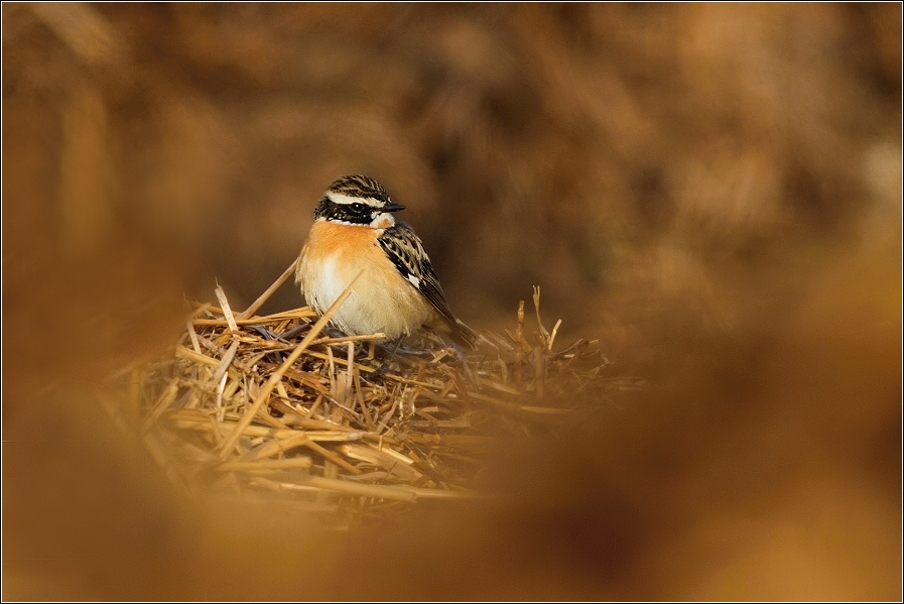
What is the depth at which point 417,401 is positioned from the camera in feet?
7.83

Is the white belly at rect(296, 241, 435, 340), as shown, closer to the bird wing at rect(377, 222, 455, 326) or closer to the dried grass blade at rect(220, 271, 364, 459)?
the bird wing at rect(377, 222, 455, 326)

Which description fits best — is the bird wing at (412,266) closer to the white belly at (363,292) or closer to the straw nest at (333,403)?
the white belly at (363,292)

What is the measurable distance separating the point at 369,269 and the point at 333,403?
1393mm

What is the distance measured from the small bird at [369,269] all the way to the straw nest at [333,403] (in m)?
0.42

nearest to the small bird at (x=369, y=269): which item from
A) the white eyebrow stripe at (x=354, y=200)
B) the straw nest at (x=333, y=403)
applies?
the white eyebrow stripe at (x=354, y=200)

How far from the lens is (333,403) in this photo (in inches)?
89.3

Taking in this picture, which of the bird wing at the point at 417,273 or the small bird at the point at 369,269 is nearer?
the small bird at the point at 369,269

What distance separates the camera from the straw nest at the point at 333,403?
149 centimetres

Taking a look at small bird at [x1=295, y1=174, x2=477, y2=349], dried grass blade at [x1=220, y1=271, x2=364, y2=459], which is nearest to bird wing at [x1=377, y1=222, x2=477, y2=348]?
small bird at [x1=295, y1=174, x2=477, y2=349]

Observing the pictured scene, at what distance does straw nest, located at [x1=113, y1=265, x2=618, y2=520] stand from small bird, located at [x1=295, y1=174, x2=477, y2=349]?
422 mm

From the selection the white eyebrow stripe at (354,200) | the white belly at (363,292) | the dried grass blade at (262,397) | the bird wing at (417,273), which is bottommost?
the dried grass blade at (262,397)

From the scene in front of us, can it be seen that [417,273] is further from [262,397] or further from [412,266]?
[262,397]

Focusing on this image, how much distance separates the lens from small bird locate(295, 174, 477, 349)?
3473mm

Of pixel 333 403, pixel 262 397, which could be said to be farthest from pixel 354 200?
pixel 262 397
